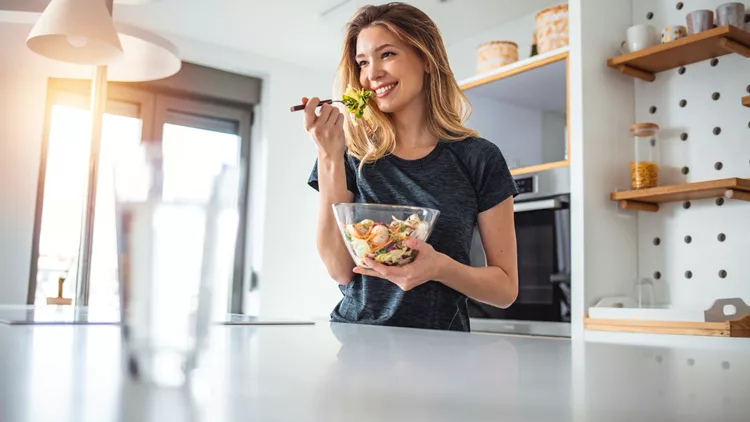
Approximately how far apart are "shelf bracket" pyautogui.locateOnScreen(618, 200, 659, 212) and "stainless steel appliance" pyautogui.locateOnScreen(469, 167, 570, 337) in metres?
0.19

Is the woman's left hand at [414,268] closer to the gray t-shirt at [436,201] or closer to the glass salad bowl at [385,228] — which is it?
the glass salad bowl at [385,228]

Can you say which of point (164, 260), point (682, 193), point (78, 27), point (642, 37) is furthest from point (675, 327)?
point (164, 260)

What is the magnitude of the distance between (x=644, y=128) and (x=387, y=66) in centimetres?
146

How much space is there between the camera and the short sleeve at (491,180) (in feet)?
4.14

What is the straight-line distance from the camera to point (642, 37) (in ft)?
7.94

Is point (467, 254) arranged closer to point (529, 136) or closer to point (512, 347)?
point (512, 347)

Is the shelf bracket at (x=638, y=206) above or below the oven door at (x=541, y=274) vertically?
above

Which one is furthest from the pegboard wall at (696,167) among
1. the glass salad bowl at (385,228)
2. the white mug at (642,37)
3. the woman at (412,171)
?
the glass salad bowl at (385,228)

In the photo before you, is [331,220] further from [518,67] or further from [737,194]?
[518,67]

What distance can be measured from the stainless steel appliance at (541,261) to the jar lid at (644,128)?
0.92 ft

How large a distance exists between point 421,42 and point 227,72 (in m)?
3.25

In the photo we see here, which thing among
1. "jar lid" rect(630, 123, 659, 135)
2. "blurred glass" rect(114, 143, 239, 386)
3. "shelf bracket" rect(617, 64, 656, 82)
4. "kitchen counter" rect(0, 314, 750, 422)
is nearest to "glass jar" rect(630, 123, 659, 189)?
"jar lid" rect(630, 123, 659, 135)

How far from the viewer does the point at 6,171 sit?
3.59m

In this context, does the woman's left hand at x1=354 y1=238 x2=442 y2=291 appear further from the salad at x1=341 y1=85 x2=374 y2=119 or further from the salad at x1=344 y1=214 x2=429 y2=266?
the salad at x1=341 y1=85 x2=374 y2=119
